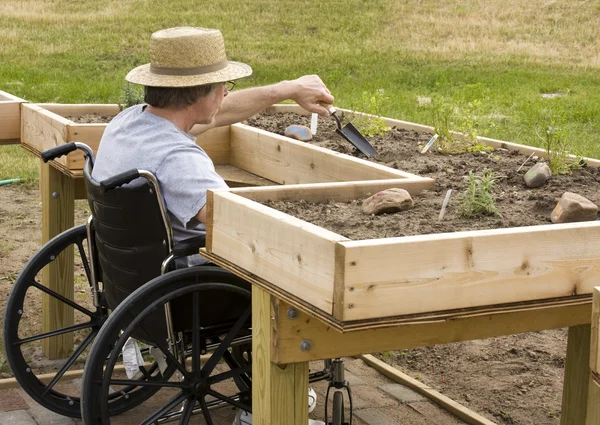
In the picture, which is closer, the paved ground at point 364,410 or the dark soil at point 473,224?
the dark soil at point 473,224

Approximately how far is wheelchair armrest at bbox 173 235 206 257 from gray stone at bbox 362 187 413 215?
0.54 metres

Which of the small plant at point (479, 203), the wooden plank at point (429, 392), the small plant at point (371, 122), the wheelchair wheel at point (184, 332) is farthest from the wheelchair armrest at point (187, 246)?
the small plant at point (371, 122)

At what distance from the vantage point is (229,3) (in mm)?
21953

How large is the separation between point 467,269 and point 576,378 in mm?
1321

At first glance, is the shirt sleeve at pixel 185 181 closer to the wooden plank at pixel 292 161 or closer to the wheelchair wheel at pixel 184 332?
the wheelchair wheel at pixel 184 332

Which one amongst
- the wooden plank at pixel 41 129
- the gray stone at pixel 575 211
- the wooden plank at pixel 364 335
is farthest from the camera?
the wooden plank at pixel 41 129

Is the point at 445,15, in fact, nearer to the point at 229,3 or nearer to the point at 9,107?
the point at 229,3

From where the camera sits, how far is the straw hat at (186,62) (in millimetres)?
3176

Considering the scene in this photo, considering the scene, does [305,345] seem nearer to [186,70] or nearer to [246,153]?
[186,70]

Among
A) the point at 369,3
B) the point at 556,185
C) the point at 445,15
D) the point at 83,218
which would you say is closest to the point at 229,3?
the point at 369,3

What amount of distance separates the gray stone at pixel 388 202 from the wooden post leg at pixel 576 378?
0.89 m

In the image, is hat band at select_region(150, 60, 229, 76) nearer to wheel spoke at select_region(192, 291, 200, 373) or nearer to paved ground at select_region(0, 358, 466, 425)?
wheel spoke at select_region(192, 291, 200, 373)

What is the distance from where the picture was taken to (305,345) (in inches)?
97.7

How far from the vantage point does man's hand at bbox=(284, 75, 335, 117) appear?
12.2 ft
